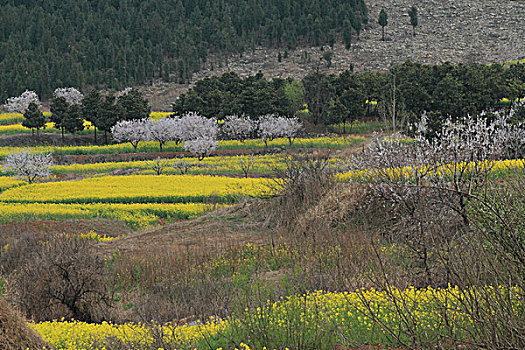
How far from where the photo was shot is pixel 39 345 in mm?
8648

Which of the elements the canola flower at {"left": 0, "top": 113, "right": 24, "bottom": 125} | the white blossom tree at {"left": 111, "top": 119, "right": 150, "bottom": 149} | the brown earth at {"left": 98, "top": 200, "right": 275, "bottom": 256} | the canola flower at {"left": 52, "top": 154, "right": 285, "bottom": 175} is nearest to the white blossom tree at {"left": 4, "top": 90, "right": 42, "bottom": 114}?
the canola flower at {"left": 0, "top": 113, "right": 24, "bottom": 125}

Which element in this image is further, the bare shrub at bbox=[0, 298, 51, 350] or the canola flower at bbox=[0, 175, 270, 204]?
the canola flower at bbox=[0, 175, 270, 204]

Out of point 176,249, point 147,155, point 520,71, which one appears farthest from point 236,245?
point 520,71

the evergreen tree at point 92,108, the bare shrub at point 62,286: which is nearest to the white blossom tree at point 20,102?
the evergreen tree at point 92,108

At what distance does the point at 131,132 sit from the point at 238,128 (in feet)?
41.6

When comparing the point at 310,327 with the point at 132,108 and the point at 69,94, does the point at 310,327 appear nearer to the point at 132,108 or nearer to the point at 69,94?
the point at 132,108

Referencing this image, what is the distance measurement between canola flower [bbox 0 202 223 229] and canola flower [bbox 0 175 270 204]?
6.36ft

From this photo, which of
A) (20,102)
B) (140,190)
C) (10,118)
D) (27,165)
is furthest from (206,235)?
Result: (20,102)

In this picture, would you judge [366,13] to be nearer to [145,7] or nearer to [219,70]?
[219,70]

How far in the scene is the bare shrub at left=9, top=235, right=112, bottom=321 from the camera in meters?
13.4

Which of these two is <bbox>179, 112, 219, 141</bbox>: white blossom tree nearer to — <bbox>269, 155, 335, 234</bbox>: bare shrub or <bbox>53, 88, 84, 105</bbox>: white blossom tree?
<bbox>53, 88, 84, 105</bbox>: white blossom tree

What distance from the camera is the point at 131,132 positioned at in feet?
210

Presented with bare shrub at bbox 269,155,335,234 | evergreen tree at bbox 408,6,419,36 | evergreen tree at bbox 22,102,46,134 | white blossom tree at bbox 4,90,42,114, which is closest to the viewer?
bare shrub at bbox 269,155,335,234

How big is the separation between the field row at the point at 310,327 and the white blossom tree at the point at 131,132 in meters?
53.1
